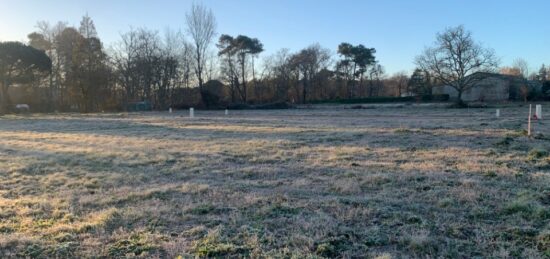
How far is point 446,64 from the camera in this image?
A: 3747 cm

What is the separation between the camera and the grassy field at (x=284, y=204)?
12.0 ft

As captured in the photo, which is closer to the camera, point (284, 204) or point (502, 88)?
point (284, 204)

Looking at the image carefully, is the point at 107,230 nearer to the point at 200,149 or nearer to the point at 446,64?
the point at 200,149

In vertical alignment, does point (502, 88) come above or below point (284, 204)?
above

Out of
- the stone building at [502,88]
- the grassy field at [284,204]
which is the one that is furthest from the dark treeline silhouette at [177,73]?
the grassy field at [284,204]

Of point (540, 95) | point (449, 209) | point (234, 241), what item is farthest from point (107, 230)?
point (540, 95)

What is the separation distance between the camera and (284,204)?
505cm

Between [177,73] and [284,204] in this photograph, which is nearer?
[284,204]

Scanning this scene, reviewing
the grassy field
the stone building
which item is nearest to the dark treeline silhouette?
the stone building

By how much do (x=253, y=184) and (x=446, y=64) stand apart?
3611 cm

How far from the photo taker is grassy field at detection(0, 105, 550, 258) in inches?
144

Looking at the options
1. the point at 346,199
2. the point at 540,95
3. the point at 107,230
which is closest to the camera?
the point at 107,230

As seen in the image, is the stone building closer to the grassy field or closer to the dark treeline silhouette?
the dark treeline silhouette

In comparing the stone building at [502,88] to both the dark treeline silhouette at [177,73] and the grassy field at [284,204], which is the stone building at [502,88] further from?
the grassy field at [284,204]
